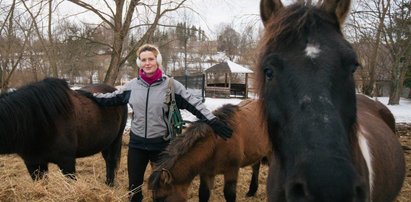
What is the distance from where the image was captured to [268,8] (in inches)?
89.7

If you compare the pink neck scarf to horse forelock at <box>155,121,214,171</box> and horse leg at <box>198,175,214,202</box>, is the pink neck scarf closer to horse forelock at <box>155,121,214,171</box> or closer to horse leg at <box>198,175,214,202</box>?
horse forelock at <box>155,121,214,171</box>

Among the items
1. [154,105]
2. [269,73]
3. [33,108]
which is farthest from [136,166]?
[269,73]

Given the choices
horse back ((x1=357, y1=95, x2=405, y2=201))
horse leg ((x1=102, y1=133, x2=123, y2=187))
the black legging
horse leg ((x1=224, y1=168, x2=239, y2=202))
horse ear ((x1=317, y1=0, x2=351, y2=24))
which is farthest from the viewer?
horse leg ((x1=102, y1=133, x2=123, y2=187))

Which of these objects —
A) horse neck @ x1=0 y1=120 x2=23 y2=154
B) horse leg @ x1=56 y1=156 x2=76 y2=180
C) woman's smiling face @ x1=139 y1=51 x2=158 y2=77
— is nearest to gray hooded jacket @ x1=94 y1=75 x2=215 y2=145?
woman's smiling face @ x1=139 y1=51 x2=158 y2=77

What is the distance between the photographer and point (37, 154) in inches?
180

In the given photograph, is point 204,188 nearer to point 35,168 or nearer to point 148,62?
point 148,62

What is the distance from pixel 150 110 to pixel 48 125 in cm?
161

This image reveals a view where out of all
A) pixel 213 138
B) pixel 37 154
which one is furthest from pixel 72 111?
pixel 213 138

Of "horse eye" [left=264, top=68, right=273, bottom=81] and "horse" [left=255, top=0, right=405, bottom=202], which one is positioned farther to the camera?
"horse eye" [left=264, top=68, right=273, bottom=81]

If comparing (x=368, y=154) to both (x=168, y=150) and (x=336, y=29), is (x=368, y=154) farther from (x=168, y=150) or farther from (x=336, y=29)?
(x=168, y=150)

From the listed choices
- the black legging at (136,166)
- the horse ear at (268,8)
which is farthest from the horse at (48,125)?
the horse ear at (268,8)

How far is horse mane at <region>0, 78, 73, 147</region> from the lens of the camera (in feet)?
14.2

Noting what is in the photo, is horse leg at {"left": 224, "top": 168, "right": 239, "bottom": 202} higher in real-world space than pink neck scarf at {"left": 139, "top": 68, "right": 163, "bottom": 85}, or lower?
lower

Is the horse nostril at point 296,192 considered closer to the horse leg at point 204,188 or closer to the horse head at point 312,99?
the horse head at point 312,99
